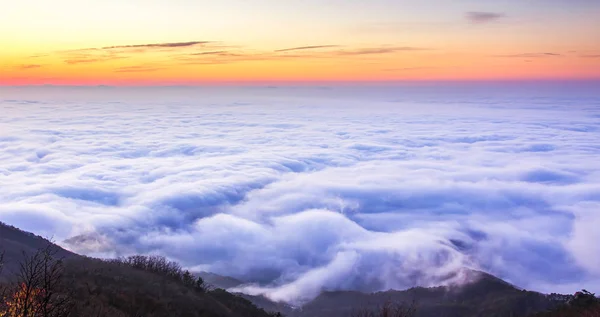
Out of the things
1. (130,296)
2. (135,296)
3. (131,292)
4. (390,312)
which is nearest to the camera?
(390,312)

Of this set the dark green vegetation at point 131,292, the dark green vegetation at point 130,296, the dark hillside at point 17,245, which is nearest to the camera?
the dark green vegetation at point 130,296

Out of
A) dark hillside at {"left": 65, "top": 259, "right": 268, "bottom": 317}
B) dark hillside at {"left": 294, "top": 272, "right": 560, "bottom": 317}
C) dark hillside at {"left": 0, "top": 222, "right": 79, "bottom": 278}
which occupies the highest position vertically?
dark hillside at {"left": 65, "top": 259, "right": 268, "bottom": 317}

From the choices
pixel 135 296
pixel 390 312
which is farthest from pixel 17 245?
pixel 390 312

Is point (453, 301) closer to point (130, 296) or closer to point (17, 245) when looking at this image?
point (130, 296)

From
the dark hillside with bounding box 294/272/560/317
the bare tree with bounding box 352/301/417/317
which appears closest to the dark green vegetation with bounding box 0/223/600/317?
the bare tree with bounding box 352/301/417/317

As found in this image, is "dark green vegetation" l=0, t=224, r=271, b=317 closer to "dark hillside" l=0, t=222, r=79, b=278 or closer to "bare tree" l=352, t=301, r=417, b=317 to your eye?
"dark hillside" l=0, t=222, r=79, b=278

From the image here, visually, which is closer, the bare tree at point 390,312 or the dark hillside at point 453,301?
the bare tree at point 390,312

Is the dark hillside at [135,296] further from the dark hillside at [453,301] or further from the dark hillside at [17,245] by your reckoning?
the dark hillside at [453,301]

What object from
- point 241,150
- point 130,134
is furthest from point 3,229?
point 130,134

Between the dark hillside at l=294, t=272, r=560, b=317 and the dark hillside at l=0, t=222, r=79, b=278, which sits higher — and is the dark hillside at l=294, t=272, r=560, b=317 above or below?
below

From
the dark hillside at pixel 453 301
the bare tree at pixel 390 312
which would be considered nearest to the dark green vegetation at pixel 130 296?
the bare tree at pixel 390 312

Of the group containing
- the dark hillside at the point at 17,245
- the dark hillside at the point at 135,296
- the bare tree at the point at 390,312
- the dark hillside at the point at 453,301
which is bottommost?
the dark hillside at the point at 453,301

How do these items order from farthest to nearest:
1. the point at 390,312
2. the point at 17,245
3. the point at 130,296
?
1. the point at 17,245
2. the point at 130,296
3. the point at 390,312

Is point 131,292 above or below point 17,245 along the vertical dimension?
above
